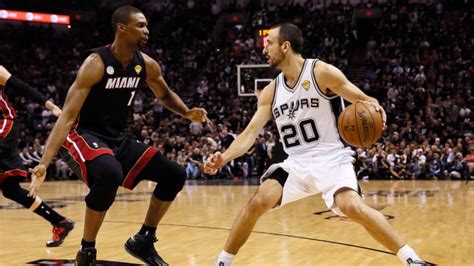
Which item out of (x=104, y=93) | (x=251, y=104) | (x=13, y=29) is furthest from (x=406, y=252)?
(x=13, y=29)

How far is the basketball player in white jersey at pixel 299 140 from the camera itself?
4.57 meters

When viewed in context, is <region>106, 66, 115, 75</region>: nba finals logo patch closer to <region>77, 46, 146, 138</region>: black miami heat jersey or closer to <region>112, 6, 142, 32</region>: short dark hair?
<region>77, 46, 146, 138</region>: black miami heat jersey

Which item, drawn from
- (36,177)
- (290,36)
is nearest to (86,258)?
(36,177)

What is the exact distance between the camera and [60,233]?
6656 mm

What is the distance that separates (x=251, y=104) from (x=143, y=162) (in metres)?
17.3

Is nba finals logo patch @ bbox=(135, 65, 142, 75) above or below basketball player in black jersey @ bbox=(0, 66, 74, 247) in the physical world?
above

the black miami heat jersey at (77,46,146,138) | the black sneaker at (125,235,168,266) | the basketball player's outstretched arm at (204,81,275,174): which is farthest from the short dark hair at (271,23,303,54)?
the black sneaker at (125,235,168,266)

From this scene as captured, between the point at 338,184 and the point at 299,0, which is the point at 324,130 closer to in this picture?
the point at 338,184

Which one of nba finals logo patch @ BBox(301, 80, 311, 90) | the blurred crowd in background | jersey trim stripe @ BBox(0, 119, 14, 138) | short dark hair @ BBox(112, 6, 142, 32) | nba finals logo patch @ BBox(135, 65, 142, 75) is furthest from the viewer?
the blurred crowd in background

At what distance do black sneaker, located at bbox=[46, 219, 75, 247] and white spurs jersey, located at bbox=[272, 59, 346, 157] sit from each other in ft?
9.61

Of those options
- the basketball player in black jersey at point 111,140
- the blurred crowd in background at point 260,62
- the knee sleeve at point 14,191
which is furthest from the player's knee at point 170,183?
the blurred crowd in background at point 260,62

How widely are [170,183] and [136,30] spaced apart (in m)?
1.25

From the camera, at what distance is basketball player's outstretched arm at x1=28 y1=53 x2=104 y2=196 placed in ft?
15.8

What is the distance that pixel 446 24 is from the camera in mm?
24219
